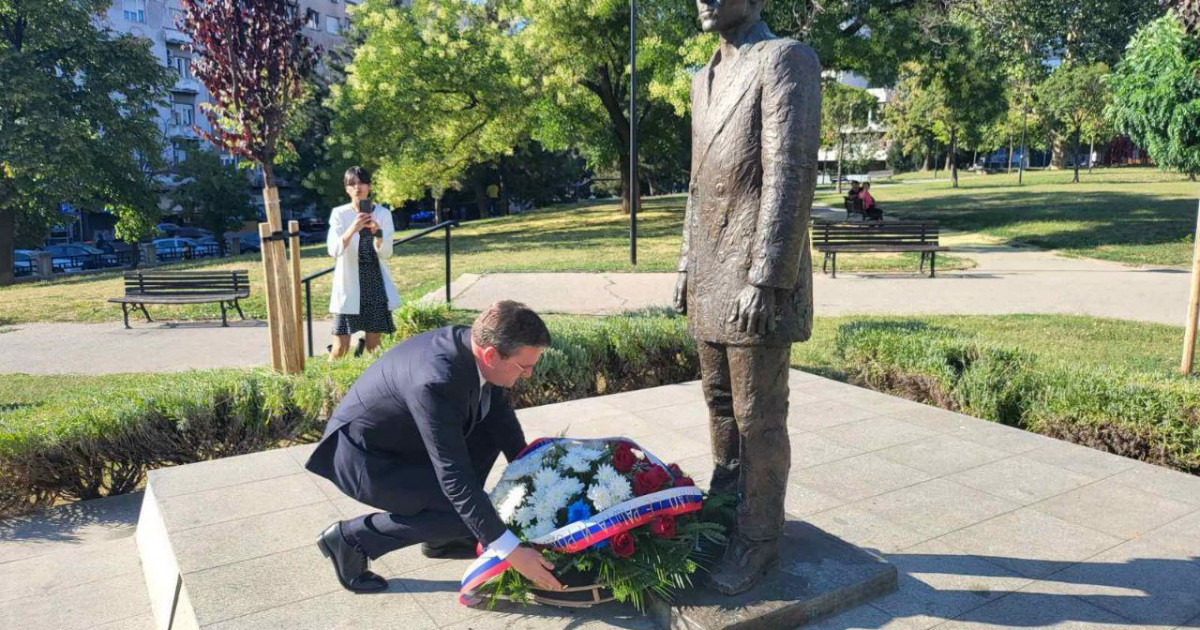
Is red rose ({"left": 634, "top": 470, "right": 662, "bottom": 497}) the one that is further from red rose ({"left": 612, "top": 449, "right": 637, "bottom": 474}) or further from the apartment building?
the apartment building

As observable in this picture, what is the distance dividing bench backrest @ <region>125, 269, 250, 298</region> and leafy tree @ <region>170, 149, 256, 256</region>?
26.4 metres

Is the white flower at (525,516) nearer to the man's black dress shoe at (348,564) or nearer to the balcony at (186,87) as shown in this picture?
the man's black dress shoe at (348,564)

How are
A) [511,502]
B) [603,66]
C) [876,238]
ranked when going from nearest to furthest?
[511,502]
[876,238]
[603,66]

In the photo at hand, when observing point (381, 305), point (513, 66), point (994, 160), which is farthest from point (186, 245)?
point (994, 160)

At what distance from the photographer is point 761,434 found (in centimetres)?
326

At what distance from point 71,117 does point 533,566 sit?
77.8ft

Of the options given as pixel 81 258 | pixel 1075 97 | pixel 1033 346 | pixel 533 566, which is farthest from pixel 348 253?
pixel 1075 97

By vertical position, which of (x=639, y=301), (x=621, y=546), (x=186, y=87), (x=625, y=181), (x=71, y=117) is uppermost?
(x=186, y=87)

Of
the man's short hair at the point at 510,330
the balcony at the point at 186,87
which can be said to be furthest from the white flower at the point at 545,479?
the balcony at the point at 186,87

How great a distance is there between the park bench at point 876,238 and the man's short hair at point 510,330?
1200cm

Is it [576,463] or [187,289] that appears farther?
[187,289]

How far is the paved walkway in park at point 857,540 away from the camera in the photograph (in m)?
3.23

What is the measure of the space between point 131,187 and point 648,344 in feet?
70.4

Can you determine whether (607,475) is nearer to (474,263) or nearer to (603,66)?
(474,263)
